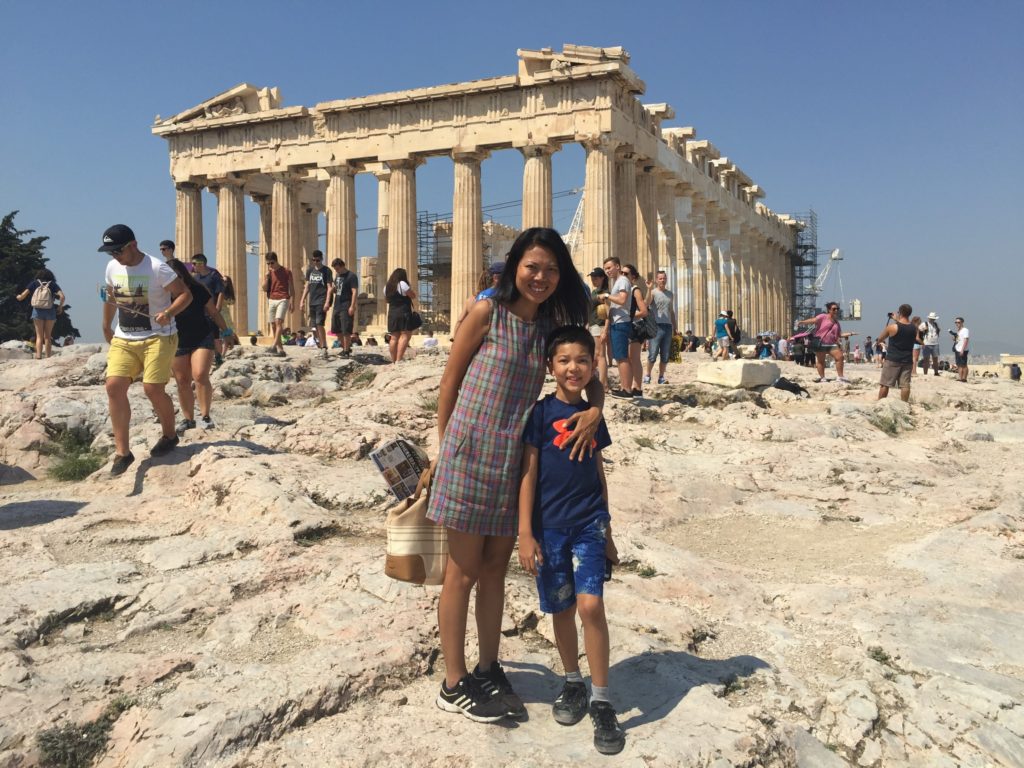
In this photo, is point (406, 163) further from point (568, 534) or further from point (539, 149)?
point (568, 534)

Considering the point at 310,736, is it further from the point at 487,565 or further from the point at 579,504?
the point at 579,504

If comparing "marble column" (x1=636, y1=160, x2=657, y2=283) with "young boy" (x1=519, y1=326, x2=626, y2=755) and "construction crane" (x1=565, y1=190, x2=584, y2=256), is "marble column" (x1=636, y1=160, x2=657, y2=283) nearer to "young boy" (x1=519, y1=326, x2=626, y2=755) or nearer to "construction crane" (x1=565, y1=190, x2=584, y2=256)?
"construction crane" (x1=565, y1=190, x2=584, y2=256)

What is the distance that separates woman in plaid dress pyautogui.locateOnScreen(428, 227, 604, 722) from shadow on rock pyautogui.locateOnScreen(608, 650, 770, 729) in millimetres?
431

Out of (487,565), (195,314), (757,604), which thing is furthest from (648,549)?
(195,314)

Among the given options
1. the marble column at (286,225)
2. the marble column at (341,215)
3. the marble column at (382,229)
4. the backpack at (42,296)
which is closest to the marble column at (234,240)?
the marble column at (286,225)

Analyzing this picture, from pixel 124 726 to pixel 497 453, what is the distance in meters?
1.62

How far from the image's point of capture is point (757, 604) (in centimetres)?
441

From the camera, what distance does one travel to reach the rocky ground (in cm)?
303

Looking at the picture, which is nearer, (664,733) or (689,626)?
(664,733)

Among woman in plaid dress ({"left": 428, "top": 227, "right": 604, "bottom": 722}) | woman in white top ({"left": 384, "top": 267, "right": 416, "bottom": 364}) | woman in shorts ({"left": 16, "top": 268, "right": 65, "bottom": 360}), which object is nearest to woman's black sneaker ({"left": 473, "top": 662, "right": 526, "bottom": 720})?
woman in plaid dress ({"left": 428, "top": 227, "right": 604, "bottom": 722})

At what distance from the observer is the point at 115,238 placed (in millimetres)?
5941

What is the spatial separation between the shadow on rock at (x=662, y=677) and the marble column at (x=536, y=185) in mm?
21725

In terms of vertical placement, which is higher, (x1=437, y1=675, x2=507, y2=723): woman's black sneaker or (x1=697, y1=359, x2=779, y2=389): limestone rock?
(x1=697, y1=359, x2=779, y2=389): limestone rock

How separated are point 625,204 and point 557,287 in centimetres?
2355
